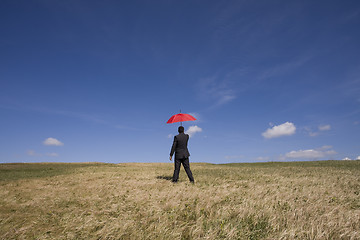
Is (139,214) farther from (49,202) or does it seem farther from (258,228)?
(49,202)

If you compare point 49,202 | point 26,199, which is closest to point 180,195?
point 49,202

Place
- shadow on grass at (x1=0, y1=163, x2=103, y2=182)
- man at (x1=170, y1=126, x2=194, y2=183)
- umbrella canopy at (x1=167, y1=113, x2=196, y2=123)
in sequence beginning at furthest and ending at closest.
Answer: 1. shadow on grass at (x1=0, y1=163, x2=103, y2=182)
2. umbrella canopy at (x1=167, y1=113, x2=196, y2=123)
3. man at (x1=170, y1=126, x2=194, y2=183)

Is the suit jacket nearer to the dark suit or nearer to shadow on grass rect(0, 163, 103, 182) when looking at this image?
the dark suit

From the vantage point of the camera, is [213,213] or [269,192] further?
[269,192]

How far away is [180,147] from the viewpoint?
12.8 m

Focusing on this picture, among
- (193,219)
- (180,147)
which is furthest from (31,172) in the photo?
(193,219)

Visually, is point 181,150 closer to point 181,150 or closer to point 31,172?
point 181,150

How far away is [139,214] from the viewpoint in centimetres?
680

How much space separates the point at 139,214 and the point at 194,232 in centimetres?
222

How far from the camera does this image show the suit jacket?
1266 centimetres

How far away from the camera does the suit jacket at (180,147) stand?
498 inches

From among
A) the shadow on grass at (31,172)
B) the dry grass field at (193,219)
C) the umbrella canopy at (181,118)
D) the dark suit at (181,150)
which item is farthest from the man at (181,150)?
the shadow on grass at (31,172)

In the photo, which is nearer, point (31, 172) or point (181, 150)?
point (181, 150)

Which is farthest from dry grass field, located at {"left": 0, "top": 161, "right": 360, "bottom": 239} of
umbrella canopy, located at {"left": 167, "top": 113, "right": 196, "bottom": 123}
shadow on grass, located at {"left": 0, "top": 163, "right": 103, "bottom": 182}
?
Result: shadow on grass, located at {"left": 0, "top": 163, "right": 103, "bottom": 182}
